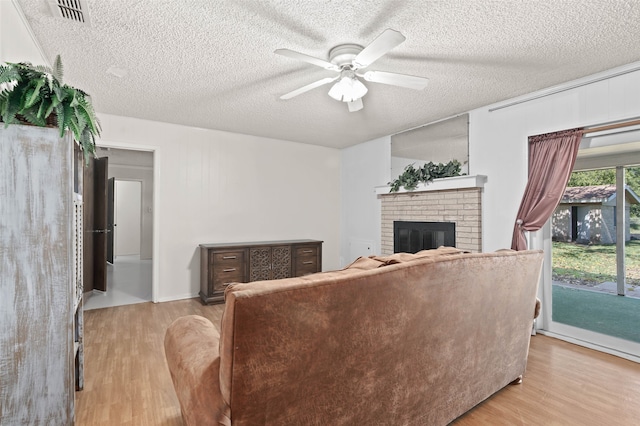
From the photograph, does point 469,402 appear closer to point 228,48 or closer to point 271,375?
point 271,375

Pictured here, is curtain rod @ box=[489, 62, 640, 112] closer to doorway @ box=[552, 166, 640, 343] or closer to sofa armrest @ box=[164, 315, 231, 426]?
doorway @ box=[552, 166, 640, 343]

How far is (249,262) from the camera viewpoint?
4.54 metres

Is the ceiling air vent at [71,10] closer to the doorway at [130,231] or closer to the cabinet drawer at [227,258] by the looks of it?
the doorway at [130,231]

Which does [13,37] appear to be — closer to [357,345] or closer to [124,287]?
[357,345]

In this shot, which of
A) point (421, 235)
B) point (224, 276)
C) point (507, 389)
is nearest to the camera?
point (507, 389)

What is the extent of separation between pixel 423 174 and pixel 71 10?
3.92m

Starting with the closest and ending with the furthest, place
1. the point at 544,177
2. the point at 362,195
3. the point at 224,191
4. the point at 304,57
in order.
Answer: the point at 304,57 → the point at 544,177 → the point at 224,191 → the point at 362,195

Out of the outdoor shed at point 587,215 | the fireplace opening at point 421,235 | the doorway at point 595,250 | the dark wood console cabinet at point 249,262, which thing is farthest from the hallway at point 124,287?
the outdoor shed at point 587,215

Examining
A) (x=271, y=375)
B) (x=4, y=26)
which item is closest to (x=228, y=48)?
(x=4, y=26)

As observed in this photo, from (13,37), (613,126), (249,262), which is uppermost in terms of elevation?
(13,37)

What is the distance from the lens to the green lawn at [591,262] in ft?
11.4

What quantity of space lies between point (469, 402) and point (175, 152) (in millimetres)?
4413

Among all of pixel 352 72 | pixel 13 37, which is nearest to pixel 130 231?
pixel 13 37

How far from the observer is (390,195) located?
4988mm
